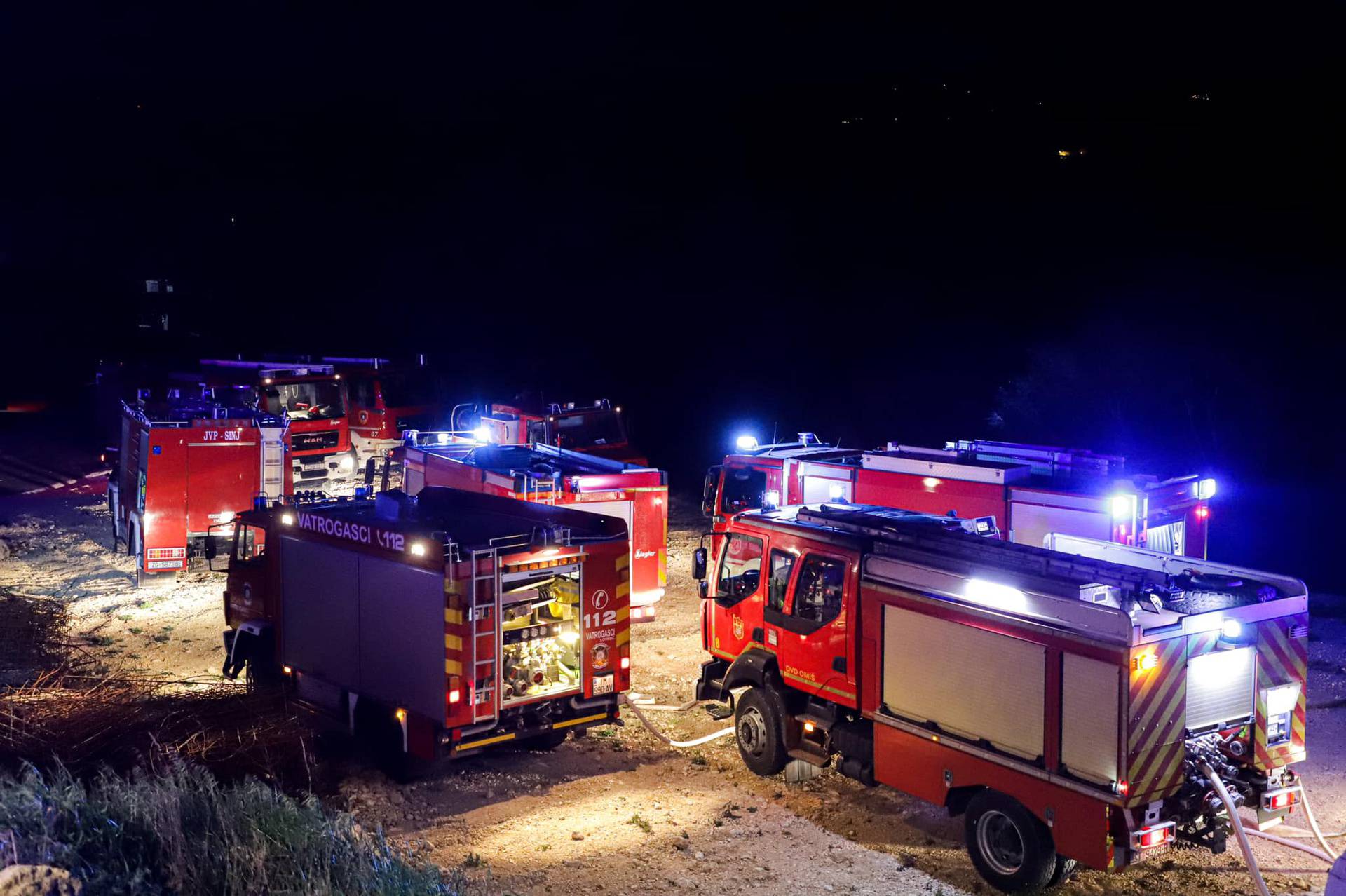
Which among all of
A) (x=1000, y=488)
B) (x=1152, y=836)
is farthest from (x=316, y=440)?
(x=1152, y=836)

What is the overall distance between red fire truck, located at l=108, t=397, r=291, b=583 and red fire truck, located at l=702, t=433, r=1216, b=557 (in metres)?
7.39

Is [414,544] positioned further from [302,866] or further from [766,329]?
[766,329]

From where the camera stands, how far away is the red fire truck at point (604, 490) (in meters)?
15.6

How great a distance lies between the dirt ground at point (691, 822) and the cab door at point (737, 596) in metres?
1.19

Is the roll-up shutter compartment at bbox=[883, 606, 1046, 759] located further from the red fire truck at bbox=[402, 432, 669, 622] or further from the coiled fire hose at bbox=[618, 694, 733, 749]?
the red fire truck at bbox=[402, 432, 669, 622]

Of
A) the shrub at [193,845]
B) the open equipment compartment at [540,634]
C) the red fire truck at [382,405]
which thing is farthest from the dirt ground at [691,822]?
the red fire truck at [382,405]

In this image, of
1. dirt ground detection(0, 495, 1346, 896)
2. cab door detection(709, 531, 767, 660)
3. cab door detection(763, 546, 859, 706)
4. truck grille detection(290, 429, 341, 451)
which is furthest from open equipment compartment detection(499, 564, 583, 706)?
truck grille detection(290, 429, 341, 451)

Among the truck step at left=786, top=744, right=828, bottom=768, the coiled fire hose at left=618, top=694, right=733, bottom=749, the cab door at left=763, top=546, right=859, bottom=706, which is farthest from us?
the coiled fire hose at left=618, top=694, right=733, bottom=749

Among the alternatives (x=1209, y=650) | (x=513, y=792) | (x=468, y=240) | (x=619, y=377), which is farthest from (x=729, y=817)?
(x=468, y=240)

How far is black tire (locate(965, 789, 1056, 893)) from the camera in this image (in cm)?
860

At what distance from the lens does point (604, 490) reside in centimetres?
1582

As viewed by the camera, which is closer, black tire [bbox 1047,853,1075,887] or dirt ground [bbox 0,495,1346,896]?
black tire [bbox 1047,853,1075,887]

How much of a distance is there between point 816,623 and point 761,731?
50.6 inches

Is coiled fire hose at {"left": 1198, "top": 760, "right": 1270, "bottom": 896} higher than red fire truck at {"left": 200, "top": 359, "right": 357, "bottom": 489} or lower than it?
lower
